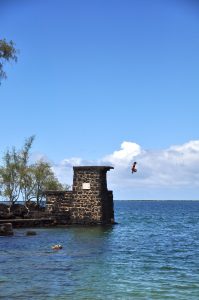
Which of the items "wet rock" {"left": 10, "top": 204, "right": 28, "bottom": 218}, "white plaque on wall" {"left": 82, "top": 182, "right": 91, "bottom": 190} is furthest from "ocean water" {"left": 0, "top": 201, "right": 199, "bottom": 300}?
"wet rock" {"left": 10, "top": 204, "right": 28, "bottom": 218}

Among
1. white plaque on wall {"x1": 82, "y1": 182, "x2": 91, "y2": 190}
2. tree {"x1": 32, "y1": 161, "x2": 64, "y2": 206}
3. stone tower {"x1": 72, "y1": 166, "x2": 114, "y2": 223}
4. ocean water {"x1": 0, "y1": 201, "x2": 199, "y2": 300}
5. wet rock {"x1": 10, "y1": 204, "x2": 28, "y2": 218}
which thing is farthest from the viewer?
tree {"x1": 32, "y1": 161, "x2": 64, "y2": 206}

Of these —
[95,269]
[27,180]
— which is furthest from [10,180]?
[95,269]

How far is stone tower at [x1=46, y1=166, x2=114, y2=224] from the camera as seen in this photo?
3906 centimetres

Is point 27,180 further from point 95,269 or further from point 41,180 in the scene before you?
point 95,269

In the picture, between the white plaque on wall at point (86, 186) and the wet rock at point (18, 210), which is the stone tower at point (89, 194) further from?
the wet rock at point (18, 210)

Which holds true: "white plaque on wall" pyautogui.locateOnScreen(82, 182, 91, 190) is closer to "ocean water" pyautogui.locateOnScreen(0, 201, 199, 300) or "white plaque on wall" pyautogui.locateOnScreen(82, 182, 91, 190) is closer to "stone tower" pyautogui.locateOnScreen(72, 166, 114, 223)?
"stone tower" pyautogui.locateOnScreen(72, 166, 114, 223)

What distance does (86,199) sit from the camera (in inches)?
1548

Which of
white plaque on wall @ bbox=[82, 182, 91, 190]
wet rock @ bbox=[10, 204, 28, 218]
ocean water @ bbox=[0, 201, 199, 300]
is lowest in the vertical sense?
ocean water @ bbox=[0, 201, 199, 300]

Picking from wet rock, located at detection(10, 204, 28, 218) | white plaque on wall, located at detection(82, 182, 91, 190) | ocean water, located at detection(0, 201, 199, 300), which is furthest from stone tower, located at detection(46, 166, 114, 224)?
ocean water, located at detection(0, 201, 199, 300)

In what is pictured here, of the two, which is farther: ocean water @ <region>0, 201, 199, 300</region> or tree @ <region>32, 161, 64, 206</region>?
tree @ <region>32, 161, 64, 206</region>

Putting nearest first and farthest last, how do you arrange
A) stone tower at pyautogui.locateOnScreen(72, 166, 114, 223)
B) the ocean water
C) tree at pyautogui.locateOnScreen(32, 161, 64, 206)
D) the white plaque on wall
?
the ocean water, stone tower at pyautogui.locateOnScreen(72, 166, 114, 223), the white plaque on wall, tree at pyautogui.locateOnScreen(32, 161, 64, 206)

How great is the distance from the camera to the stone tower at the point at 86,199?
39.1m

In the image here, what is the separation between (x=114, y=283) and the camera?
1669cm

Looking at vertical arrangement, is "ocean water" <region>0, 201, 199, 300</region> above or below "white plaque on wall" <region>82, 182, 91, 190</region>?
Answer: below
